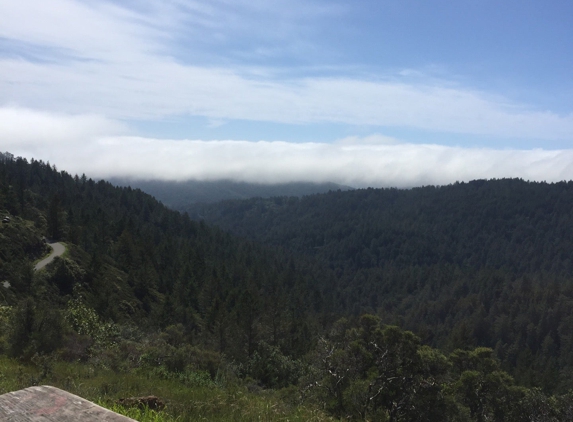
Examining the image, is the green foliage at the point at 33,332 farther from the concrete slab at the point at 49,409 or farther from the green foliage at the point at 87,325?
the concrete slab at the point at 49,409

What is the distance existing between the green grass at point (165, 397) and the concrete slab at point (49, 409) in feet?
8.11

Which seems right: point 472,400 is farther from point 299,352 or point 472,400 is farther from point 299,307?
point 299,307

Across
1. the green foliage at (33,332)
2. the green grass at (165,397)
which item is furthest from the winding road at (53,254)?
the green grass at (165,397)

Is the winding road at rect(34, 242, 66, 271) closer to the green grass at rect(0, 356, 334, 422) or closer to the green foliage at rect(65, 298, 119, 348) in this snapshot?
the green foliage at rect(65, 298, 119, 348)

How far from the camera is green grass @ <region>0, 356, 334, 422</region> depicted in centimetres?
652

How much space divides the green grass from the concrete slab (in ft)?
8.11

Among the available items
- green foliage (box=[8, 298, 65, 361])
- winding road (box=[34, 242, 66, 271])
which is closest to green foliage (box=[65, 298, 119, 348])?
green foliage (box=[8, 298, 65, 361])

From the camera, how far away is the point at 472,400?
31.4 metres

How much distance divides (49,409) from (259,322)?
57010mm

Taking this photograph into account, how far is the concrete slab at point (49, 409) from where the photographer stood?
277 cm

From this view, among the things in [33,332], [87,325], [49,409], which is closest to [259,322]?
[87,325]

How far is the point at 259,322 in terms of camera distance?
191 feet

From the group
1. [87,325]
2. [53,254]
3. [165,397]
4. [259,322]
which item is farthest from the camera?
[53,254]

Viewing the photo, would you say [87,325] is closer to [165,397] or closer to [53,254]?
[165,397]
